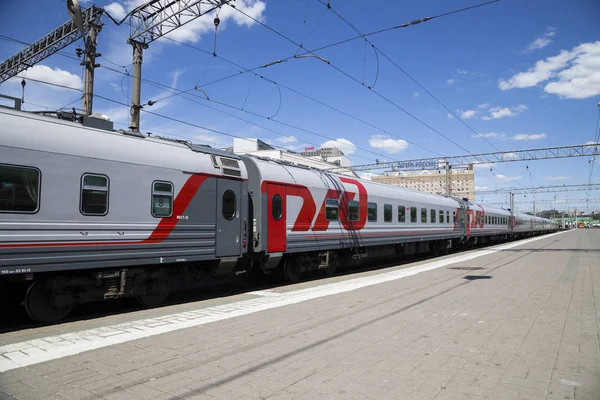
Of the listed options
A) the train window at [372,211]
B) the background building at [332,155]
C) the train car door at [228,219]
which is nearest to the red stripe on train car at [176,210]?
the train car door at [228,219]

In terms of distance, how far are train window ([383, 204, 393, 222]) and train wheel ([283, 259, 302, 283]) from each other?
19.7 ft

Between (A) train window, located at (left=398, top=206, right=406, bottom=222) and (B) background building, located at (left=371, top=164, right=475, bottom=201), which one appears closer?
(A) train window, located at (left=398, top=206, right=406, bottom=222)

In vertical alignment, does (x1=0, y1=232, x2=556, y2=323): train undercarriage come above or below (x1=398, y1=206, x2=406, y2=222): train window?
below

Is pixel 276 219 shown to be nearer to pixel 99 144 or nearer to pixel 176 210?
pixel 176 210

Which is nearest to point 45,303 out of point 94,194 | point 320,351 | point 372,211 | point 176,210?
point 94,194

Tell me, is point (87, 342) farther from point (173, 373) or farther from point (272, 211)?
point (272, 211)

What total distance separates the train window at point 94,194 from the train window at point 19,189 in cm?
73

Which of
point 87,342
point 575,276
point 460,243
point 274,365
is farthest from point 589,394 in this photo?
point 460,243

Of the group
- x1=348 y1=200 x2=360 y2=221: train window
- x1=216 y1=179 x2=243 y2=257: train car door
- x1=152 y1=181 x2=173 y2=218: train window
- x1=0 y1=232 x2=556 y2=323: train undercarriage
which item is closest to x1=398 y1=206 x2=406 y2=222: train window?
x1=348 y1=200 x2=360 y2=221: train window

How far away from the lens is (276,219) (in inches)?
449

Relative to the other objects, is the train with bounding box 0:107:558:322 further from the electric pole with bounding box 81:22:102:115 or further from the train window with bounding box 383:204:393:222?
the electric pole with bounding box 81:22:102:115

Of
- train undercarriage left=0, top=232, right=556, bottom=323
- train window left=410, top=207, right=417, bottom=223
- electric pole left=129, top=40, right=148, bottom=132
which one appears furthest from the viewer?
train window left=410, top=207, right=417, bottom=223

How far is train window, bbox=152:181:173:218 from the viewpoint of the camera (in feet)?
27.2

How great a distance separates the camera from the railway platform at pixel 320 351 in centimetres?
425
